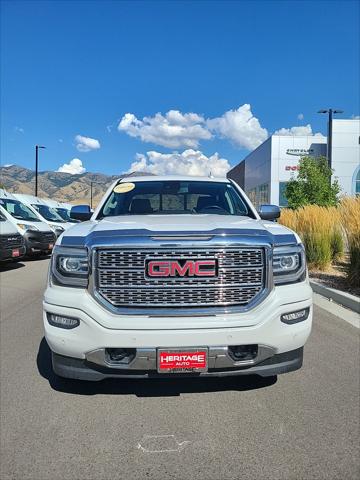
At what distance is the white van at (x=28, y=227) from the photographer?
14.1 metres

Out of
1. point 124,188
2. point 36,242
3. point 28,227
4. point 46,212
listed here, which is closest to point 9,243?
point 36,242

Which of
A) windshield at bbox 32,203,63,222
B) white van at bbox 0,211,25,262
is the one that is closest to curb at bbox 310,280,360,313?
white van at bbox 0,211,25,262

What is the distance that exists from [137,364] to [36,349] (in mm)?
2374

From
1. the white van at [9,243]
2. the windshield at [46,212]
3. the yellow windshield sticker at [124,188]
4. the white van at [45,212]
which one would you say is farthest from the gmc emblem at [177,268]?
the windshield at [46,212]

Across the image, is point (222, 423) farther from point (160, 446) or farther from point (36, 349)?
point (36, 349)

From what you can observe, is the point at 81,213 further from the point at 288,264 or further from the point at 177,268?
the point at 288,264

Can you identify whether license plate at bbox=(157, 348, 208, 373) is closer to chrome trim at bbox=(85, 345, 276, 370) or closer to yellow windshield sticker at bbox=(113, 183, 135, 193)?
chrome trim at bbox=(85, 345, 276, 370)

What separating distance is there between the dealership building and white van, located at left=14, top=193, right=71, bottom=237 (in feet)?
78.9

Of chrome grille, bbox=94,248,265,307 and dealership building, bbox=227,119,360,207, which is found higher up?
dealership building, bbox=227,119,360,207

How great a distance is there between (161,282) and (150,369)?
23.1 inches

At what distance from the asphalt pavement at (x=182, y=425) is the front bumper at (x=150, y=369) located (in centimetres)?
41

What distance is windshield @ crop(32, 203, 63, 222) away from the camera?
721 inches

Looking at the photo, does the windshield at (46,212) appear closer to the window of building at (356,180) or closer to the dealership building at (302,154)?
the dealership building at (302,154)

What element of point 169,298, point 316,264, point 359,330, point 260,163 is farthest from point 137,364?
point 260,163
